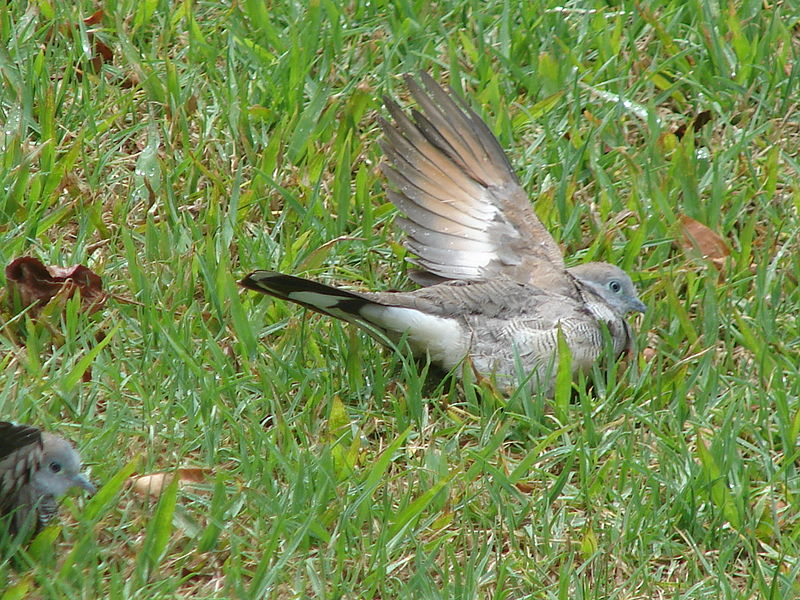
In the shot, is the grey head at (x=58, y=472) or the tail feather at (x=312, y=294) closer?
the grey head at (x=58, y=472)

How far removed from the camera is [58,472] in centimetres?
395

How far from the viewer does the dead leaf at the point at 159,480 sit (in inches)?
165

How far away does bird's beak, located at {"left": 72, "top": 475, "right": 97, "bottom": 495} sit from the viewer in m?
3.99

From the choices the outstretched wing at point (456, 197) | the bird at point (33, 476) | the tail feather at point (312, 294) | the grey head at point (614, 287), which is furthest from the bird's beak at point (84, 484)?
the grey head at point (614, 287)

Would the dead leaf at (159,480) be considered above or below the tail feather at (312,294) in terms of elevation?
below

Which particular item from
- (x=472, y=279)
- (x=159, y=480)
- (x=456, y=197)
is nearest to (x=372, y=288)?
(x=472, y=279)

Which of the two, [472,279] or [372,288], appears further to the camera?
[372,288]

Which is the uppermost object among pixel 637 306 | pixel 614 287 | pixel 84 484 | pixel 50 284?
pixel 50 284

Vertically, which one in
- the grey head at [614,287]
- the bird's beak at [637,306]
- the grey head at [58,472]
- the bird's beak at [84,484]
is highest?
the grey head at [58,472]

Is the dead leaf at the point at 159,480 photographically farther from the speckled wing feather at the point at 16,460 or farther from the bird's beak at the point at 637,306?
the bird's beak at the point at 637,306

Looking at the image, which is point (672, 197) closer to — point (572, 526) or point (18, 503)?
point (572, 526)

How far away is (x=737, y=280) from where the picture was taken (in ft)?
18.1

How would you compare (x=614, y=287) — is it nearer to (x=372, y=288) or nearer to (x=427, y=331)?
(x=427, y=331)

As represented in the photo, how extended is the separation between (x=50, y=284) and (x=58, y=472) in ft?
4.25
